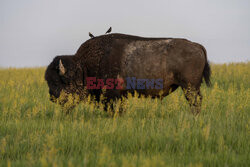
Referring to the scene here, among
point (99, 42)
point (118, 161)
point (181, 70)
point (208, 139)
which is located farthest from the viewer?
point (99, 42)

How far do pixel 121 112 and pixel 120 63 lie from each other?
48.3 inches

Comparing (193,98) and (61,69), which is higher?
(61,69)

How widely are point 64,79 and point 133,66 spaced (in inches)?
69.9

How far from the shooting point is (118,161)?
10.6ft

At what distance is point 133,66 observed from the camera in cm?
620

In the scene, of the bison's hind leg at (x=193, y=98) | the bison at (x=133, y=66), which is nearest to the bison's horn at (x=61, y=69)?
the bison at (x=133, y=66)

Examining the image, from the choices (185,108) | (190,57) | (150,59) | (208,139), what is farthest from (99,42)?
(208,139)

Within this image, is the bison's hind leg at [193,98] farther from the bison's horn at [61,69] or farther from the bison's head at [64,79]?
the bison's horn at [61,69]

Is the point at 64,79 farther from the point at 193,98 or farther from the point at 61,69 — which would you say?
the point at 193,98

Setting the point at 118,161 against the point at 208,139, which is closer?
the point at 118,161

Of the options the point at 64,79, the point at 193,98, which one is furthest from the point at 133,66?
the point at 64,79

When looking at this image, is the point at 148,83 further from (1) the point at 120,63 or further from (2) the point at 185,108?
(2) the point at 185,108

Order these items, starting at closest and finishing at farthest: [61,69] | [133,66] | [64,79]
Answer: [61,69], [133,66], [64,79]

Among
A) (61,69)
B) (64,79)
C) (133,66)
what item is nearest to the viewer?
(61,69)
